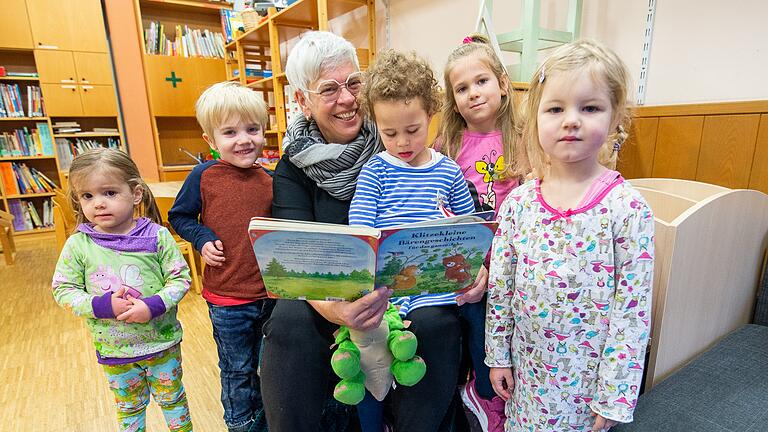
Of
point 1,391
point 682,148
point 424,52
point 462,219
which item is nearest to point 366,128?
point 462,219

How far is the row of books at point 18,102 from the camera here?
13.0ft

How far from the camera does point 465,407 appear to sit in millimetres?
1125

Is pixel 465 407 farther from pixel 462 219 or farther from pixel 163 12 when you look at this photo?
pixel 163 12

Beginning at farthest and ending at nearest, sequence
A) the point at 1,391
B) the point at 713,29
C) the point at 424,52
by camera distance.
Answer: the point at 424,52 → the point at 1,391 → the point at 713,29

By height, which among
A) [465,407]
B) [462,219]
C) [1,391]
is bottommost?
[1,391]

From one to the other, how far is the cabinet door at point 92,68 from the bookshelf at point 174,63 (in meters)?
0.35

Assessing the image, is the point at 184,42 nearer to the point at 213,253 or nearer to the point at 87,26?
the point at 87,26

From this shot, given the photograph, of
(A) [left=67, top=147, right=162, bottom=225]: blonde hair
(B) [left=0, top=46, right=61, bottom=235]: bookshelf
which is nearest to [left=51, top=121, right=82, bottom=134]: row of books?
(B) [left=0, top=46, right=61, bottom=235]: bookshelf

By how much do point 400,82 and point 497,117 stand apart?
0.46 metres

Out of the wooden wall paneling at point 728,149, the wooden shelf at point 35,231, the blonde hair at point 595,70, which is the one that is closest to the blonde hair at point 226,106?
the blonde hair at point 595,70

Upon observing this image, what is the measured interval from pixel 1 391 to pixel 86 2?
393 cm

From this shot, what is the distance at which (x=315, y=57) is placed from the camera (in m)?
→ 1.09

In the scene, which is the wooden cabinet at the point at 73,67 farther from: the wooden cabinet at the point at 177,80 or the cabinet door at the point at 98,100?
the wooden cabinet at the point at 177,80

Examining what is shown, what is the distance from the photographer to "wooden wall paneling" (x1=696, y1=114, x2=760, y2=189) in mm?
1370
